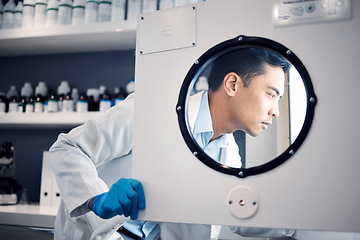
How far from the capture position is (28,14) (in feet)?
6.74

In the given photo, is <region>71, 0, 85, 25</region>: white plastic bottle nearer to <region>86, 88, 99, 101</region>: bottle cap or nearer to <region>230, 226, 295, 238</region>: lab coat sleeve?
<region>86, 88, 99, 101</region>: bottle cap

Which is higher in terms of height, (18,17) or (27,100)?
(18,17)

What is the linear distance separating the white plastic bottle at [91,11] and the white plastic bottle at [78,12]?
4 cm

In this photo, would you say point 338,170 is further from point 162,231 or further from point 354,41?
point 162,231

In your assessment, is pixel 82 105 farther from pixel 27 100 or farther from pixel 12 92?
pixel 12 92

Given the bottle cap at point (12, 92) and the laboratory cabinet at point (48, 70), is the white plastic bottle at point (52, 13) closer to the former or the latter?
the laboratory cabinet at point (48, 70)

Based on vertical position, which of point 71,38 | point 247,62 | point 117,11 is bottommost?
point 247,62

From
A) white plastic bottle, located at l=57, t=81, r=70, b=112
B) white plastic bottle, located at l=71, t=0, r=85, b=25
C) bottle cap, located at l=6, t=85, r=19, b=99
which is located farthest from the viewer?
bottle cap, located at l=6, t=85, r=19, b=99

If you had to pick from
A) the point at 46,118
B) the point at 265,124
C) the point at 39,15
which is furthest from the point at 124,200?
the point at 39,15

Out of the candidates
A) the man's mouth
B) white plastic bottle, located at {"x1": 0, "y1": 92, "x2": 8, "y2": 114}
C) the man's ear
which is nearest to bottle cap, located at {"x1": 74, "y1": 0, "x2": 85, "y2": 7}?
white plastic bottle, located at {"x1": 0, "y1": 92, "x2": 8, "y2": 114}

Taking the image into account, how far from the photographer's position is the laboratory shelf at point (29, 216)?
5.70ft

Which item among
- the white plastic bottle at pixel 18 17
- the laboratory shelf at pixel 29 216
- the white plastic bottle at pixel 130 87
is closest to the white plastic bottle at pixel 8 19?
the white plastic bottle at pixel 18 17

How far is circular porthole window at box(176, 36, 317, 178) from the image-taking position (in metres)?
0.77

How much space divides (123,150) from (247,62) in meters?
0.58
